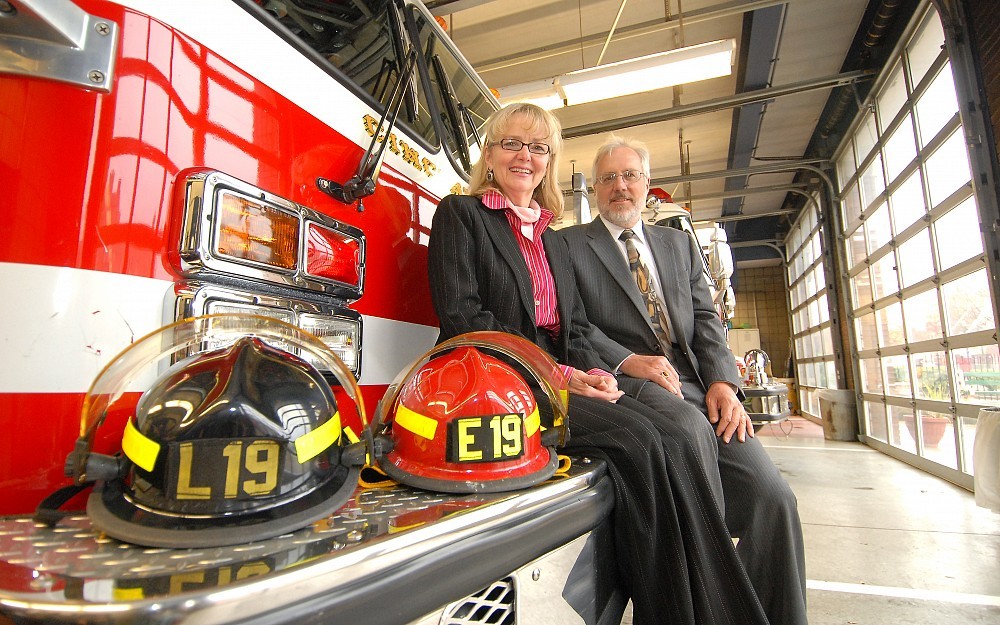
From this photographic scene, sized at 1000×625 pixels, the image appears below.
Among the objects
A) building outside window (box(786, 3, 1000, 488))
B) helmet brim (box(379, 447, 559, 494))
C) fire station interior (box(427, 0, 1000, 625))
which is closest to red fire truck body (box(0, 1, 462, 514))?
helmet brim (box(379, 447, 559, 494))

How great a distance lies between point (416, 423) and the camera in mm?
1015

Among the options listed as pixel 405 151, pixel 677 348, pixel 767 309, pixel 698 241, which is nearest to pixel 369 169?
pixel 405 151

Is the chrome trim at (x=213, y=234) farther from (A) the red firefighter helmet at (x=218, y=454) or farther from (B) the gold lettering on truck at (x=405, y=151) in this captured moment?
(B) the gold lettering on truck at (x=405, y=151)

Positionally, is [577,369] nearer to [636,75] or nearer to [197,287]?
[197,287]

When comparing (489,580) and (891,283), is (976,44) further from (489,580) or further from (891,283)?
(489,580)

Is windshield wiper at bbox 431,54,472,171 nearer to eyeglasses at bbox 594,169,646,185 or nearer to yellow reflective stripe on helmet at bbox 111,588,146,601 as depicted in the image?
eyeglasses at bbox 594,169,646,185

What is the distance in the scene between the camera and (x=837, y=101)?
25.1 feet


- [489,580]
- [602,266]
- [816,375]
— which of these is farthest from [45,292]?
[816,375]

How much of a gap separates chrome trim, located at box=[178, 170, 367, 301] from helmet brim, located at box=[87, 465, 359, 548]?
0.38m

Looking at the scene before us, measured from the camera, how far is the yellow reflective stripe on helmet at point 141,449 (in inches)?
26.8

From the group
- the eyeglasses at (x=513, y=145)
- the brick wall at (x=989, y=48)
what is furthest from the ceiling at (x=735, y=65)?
the eyeglasses at (x=513, y=145)

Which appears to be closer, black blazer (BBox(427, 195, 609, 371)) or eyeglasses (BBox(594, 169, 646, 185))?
black blazer (BBox(427, 195, 609, 371))

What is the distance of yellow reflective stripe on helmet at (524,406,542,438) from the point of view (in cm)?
106

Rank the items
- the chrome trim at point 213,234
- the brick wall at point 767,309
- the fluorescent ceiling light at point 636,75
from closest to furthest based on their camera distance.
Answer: the chrome trim at point 213,234, the fluorescent ceiling light at point 636,75, the brick wall at point 767,309
